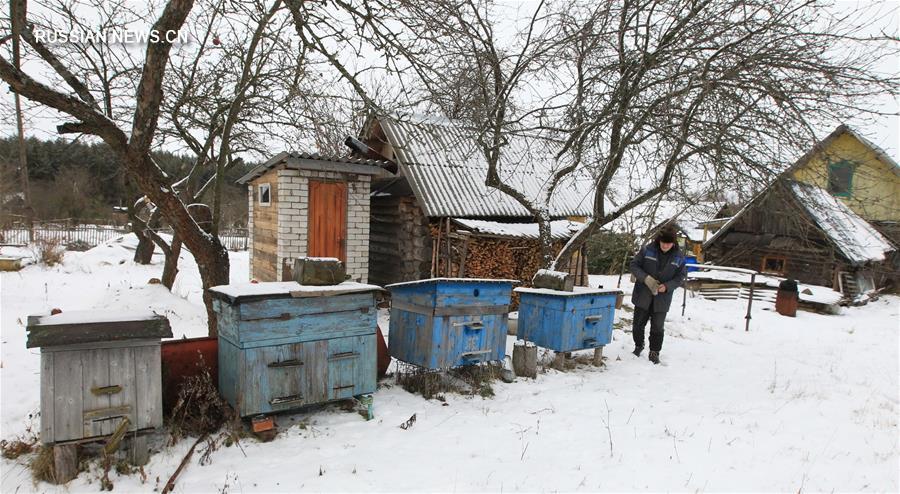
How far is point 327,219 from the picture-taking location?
29.4ft

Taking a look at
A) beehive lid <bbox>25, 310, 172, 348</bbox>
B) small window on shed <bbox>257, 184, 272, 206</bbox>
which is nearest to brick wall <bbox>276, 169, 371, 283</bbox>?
small window on shed <bbox>257, 184, 272, 206</bbox>

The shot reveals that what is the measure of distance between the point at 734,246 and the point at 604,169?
1547 cm

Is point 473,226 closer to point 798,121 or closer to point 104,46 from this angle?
point 798,121

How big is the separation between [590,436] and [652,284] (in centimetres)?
288

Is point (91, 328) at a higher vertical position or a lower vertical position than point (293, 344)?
higher

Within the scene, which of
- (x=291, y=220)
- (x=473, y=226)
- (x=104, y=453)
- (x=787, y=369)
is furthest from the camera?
(x=473, y=226)

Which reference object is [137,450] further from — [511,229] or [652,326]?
[511,229]

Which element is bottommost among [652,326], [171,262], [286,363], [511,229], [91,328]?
[652,326]

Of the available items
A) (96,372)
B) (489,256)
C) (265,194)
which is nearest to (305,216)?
(265,194)

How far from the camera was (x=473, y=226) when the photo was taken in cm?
912

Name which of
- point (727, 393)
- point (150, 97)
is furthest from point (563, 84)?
point (150, 97)

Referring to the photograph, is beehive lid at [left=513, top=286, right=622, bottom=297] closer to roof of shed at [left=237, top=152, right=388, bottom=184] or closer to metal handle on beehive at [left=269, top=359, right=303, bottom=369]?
metal handle on beehive at [left=269, top=359, right=303, bottom=369]

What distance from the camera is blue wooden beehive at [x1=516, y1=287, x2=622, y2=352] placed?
577cm

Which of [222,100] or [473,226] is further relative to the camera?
[473,226]
